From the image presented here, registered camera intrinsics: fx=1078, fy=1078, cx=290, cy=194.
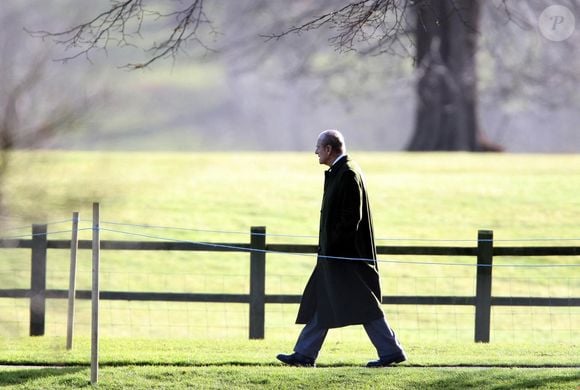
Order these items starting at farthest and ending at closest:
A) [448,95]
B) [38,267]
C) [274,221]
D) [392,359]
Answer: [448,95], [274,221], [38,267], [392,359]

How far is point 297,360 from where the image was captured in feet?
29.5

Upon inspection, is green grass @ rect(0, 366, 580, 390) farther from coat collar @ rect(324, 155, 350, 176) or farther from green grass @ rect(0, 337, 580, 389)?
coat collar @ rect(324, 155, 350, 176)

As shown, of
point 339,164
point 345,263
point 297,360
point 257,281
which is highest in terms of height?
point 339,164

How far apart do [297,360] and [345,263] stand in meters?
0.96

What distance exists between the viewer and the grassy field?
8.92 metres

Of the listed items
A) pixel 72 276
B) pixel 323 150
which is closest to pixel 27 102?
pixel 72 276

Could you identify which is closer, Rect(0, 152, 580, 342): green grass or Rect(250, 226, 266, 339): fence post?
Rect(250, 226, 266, 339): fence post

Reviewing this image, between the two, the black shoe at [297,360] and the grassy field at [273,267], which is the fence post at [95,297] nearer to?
the grassy field at [273,267]

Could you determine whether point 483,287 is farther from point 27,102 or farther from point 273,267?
point 273,267

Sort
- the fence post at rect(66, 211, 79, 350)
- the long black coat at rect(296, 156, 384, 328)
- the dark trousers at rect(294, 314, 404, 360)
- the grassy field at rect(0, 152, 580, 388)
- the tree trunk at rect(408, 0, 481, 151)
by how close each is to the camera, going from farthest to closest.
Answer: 1. the tree trunk at rect(408, 0, 481, 151)
2. the fence post at rect(66, 211, 79, 350)
3. the grassy field at rect(0, 152, 580, 388)
4. the dark trousers at rect(294, 314, 404, 360)
5. the long black coat at rect(296, 156, 384, 328)

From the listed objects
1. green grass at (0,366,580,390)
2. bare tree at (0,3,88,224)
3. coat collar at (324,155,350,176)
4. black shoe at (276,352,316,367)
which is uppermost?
bare tree at (0,3,88,224)

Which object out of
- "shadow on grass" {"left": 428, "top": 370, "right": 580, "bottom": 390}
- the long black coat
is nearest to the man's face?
the long black coat

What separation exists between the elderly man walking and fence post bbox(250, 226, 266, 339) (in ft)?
8.86

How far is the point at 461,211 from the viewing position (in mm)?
20594
